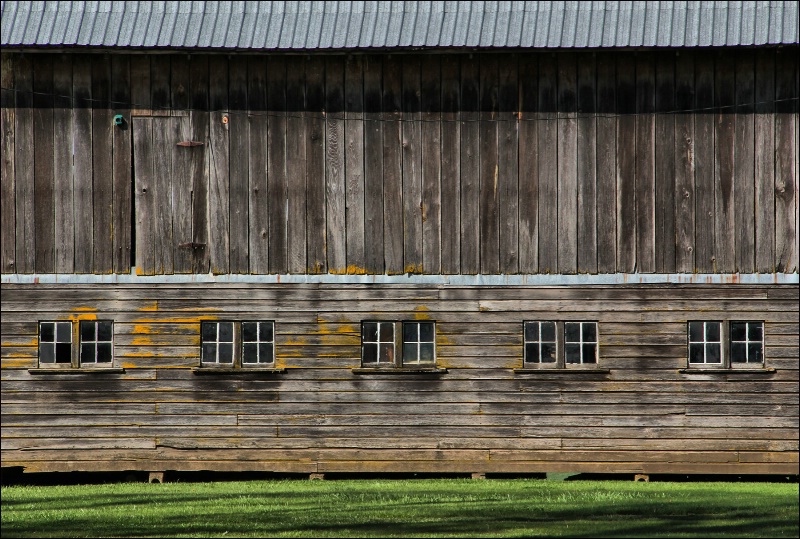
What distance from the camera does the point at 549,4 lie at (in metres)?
19.5

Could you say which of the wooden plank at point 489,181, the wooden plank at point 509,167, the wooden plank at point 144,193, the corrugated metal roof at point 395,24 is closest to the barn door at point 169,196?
the wooden plank at point 144,193

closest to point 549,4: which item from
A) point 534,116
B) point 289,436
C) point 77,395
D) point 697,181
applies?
point 534,116

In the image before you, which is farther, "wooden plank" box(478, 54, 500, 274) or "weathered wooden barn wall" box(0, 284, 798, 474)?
"wooden plank" box(478, 54, 500, 274)

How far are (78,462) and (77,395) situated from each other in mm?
1113

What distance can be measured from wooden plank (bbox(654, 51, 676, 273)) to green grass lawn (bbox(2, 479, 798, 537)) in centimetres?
369

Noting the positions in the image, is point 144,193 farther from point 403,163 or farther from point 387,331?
point 387,331

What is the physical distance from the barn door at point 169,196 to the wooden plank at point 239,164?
1.52 feet

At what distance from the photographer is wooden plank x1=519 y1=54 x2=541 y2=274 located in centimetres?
1970

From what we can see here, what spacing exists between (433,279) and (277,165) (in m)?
3.15

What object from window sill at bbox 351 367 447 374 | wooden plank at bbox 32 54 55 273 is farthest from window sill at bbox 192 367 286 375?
wooden plank at bbox 32 54 55 273

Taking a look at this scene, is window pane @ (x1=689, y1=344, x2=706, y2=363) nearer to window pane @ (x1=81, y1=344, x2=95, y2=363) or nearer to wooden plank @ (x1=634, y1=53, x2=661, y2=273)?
wooden plank @ (x1=634, y1=53, x2=661, y2=273)

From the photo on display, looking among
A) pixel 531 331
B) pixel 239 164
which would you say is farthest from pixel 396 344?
pixel 239 164

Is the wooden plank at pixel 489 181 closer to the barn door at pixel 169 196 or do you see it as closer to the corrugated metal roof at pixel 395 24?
the corrugated metal roof at pixel 395 24

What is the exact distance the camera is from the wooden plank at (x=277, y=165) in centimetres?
1986
